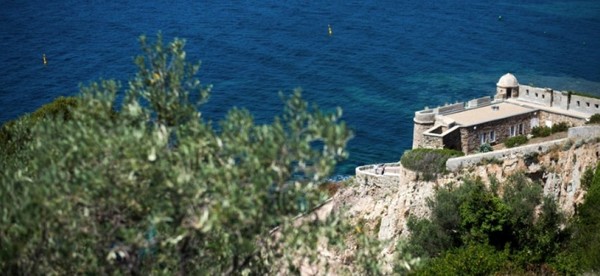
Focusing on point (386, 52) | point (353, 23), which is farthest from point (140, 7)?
point (386, 52)

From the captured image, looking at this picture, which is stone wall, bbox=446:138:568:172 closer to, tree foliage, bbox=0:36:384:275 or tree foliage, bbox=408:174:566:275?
tree foliage, bbox=408:174:566:275

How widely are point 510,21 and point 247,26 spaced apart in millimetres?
36633

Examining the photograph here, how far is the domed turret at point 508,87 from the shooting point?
46.3 meters

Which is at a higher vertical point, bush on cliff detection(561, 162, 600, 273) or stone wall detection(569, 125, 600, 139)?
stone wall detection(569, 125, 600, 139)

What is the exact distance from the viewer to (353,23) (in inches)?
4124

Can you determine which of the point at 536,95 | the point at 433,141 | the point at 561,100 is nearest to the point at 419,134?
the point at 433,141

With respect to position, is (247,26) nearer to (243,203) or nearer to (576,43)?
(576,43)

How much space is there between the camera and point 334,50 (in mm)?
90812

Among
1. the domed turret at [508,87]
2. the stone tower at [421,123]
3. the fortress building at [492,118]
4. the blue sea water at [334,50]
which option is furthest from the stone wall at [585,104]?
the blue sea water at [334,50]

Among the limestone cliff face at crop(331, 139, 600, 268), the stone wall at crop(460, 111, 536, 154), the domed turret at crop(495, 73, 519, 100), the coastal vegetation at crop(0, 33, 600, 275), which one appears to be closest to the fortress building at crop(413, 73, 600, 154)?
the stone wall at crop(460, 111, 536, 154)

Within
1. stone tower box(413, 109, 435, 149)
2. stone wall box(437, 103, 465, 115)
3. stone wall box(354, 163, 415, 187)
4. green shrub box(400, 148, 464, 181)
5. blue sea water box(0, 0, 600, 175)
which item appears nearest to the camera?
green shrub box(400, 148, 464, 181)

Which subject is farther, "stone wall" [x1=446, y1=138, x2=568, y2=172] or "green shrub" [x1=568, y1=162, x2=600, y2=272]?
"stone wall" [x1=446, y1=138, x2=568, y2=172]

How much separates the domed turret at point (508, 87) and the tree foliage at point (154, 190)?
33468 millimetres

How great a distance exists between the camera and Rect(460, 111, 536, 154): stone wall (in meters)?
41.7
